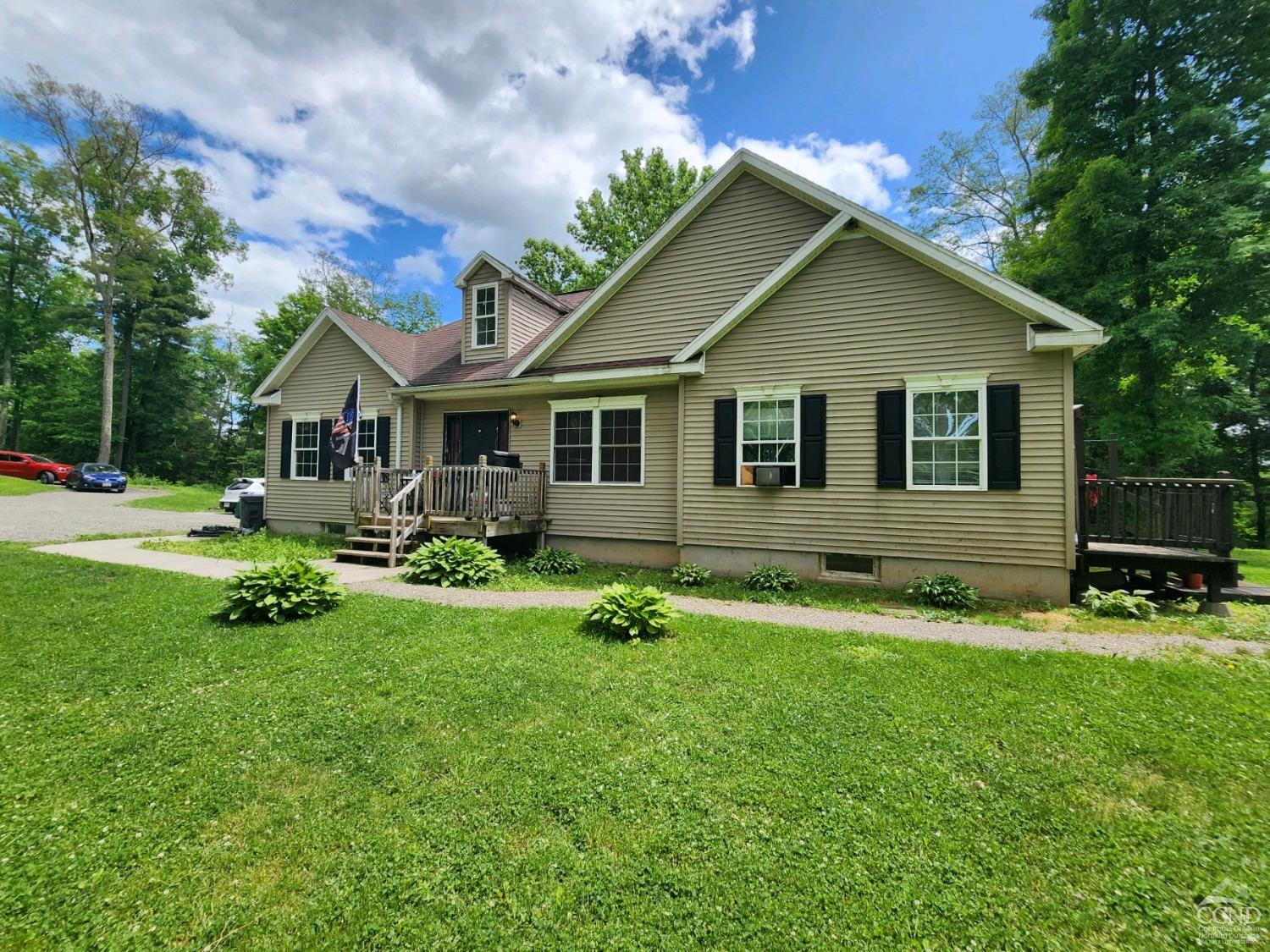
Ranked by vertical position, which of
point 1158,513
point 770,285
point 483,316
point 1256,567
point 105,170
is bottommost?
point 1256,567

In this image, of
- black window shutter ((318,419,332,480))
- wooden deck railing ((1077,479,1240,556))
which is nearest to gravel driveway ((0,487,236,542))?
black window shutter ((318,419,332,480))

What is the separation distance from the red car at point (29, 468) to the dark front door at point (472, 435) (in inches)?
1112

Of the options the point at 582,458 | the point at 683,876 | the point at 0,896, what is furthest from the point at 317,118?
the point at 683,876

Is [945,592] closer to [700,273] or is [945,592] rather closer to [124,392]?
[700,273]

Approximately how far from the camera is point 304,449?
13.8 m

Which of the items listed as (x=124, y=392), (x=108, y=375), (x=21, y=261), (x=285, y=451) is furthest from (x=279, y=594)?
(x=21, y=261)

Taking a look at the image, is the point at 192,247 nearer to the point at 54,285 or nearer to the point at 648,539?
the point at 54,285

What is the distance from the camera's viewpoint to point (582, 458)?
10.9 m

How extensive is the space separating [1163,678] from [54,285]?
53.5 meters

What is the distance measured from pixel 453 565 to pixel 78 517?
16.4 m

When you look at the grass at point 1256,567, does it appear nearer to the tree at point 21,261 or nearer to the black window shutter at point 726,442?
the black window shutter at point 726,442

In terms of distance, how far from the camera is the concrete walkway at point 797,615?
18.4ft

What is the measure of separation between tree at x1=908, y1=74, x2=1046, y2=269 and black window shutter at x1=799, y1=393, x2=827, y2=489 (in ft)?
52.9

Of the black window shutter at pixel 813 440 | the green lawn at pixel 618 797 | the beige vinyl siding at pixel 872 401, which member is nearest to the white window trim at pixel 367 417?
the beige vinyl siding at pixel 872 401
